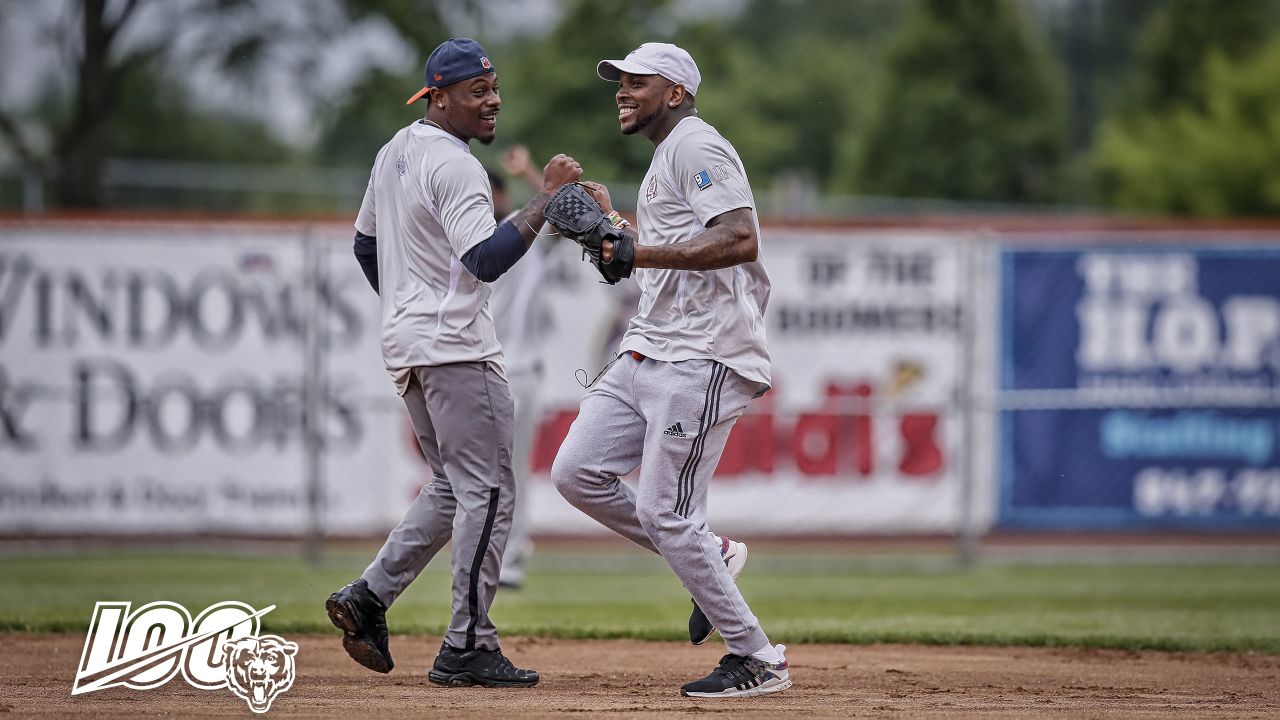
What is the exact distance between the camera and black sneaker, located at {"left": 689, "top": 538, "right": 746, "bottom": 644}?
23.0 ft

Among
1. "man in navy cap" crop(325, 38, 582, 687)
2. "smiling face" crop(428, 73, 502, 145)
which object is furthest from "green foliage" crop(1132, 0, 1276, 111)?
"man in navy cap" crop(325, 38, 582, 687)

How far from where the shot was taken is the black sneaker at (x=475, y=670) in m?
6.86

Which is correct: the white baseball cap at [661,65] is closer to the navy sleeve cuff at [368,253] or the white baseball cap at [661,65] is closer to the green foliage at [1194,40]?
the navy sleeve cuff at [368,253]

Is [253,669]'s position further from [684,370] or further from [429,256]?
[684,370]

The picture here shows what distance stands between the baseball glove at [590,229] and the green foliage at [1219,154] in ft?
74.6

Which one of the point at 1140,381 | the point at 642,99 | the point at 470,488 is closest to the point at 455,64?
the point at 642,99

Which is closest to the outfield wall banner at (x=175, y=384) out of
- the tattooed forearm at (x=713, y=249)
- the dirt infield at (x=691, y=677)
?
the dirt infield at (x=691, y=677)

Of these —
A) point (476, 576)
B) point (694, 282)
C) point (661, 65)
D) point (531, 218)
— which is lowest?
point (476, 576)

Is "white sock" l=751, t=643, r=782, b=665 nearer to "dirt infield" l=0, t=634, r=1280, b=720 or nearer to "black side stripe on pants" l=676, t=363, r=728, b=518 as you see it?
"dirt infield" l=0, t=634, r=1280, b=720

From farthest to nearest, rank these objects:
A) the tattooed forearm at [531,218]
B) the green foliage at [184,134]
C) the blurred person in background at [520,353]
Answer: the green foliage at [184,134]
the blurred person in background at [520,353]
the tattooed forearm at [531,218]

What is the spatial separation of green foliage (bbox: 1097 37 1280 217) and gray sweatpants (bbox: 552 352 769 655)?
2241 centimetres

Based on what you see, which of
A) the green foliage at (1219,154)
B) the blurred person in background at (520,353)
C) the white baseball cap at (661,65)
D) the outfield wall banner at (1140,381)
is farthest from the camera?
the green foliage at (1219,154)

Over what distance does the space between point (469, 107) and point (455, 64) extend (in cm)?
17
